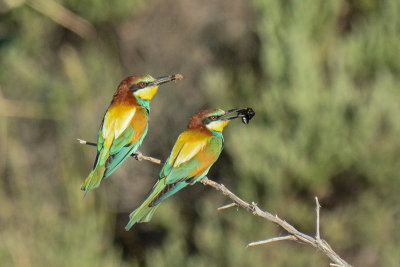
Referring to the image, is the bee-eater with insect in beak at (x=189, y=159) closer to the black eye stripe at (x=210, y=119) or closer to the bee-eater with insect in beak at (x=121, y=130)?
the black eye stripe at (x=210, y=119)

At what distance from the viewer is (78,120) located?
18.6ft

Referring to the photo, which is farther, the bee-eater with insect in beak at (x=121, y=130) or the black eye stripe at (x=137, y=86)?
the black eye stripe at (x=137, y=86)

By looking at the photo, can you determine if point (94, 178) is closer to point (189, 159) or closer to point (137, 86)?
point (189, 159)

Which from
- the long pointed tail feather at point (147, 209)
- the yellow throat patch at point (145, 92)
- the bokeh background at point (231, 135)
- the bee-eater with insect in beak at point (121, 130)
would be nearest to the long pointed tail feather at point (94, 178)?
the bee-eater with insect in beak at point (121, 130)

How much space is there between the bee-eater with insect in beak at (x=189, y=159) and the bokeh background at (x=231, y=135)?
2429mm

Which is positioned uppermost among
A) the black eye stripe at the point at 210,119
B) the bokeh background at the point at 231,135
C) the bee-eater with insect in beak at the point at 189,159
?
the black eye stripe at the point at 210,119

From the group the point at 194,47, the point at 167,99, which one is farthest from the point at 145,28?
the point at 167,99

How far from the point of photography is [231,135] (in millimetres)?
4633

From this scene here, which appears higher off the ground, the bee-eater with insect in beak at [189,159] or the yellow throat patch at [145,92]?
the yellow throat patch at [145,92]

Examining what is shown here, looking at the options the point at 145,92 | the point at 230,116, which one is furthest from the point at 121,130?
the point at 230,116

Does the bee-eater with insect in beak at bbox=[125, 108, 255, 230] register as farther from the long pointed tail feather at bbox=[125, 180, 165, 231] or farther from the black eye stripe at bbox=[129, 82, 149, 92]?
the black eye stripe at bbox=[129, 82, 149, 92]

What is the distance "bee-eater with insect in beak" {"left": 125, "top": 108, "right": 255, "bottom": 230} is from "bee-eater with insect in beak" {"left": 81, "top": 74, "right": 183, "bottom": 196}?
14 centimetres

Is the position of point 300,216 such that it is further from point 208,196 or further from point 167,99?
point 167,99

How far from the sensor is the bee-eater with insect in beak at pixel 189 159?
1.79 meters
